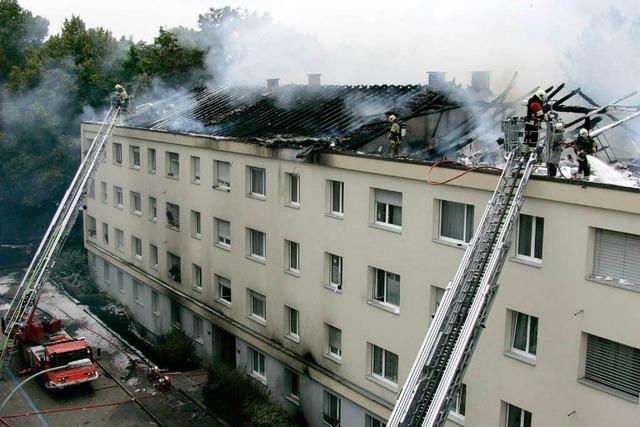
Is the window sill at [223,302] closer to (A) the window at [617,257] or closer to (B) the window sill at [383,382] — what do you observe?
(B) the window sill at [383,382]

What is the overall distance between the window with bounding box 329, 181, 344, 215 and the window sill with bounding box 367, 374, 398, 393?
4.74 meters

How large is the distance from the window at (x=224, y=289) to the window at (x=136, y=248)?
7624 millimetres

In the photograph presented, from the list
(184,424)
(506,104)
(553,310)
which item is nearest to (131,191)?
(184,424)

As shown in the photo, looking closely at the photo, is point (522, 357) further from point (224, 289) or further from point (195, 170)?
point (195, 170)

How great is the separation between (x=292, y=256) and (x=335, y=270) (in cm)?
238

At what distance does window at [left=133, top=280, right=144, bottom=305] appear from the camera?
35062 millimetres

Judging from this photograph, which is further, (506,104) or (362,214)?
(506,104)

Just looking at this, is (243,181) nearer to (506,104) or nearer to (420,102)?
(420,102)

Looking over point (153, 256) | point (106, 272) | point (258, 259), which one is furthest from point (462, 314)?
point (106, 272)

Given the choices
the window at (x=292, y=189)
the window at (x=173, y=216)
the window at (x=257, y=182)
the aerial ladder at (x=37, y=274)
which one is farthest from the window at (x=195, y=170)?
the window at (x=292, y=189)

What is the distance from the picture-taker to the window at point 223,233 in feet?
91.2

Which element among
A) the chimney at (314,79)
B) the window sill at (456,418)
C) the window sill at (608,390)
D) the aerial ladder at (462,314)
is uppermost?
the chimney at (314,79)

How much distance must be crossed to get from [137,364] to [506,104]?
58.0 ft

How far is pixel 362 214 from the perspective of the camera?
20938mm
